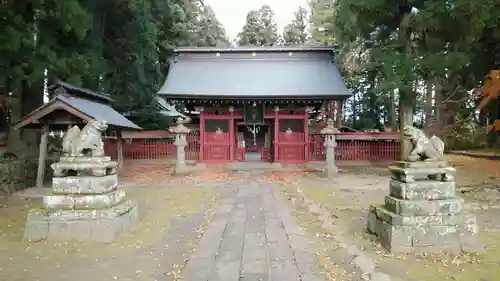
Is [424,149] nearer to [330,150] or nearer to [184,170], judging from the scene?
[330,150]

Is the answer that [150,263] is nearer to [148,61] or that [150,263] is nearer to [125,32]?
[125,32]

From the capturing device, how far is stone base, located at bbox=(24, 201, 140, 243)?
6234mm

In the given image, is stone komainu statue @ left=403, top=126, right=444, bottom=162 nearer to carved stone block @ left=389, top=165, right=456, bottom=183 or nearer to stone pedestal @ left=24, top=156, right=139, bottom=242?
carved stone block @ left=389, top=165, right=456, bottom=183

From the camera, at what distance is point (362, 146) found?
61.2ft

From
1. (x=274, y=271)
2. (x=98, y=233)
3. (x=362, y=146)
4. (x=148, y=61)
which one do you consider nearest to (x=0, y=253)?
(x=98, y=233)

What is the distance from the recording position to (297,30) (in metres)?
40.8

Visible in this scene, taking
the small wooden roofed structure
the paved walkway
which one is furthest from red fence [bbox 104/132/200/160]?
the paved walkway

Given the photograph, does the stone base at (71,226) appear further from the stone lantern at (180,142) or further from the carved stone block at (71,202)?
the stone lantern at (180,142)

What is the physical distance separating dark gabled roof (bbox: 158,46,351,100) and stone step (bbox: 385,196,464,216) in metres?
11.8

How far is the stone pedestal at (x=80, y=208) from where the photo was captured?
625 cm

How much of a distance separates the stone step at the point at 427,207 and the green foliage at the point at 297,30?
3666 centimetres

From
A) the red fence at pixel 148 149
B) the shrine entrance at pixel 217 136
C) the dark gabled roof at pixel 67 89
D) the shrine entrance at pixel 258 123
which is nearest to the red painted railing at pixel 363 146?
the shrine entrance at pixel 258 123

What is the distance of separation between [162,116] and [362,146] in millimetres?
12929

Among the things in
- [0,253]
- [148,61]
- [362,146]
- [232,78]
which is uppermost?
[148,61]
